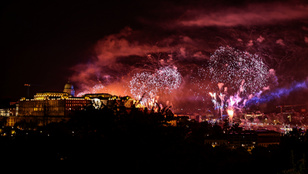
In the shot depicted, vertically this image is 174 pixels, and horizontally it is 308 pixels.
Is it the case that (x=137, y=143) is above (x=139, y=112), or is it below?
below

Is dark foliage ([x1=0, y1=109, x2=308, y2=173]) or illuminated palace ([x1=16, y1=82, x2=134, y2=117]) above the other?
illuminated palace ([x1=16, y1=82, x2=134, y2=117])

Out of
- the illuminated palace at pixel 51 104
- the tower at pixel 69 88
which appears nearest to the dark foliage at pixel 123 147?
the illuminated palace at pixel 51 104

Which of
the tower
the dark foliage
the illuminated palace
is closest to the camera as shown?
Answer: the dark foliage

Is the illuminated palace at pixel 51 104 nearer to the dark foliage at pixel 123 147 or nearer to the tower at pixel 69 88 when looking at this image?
the tower at pixel 69 88

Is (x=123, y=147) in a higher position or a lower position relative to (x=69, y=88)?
lower

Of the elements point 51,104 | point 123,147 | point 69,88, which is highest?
A: point 69,88

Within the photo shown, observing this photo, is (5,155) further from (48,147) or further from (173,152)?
(173,152)

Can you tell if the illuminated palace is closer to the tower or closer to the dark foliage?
the tower

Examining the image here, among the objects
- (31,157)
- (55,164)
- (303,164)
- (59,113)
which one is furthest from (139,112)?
(59,113)

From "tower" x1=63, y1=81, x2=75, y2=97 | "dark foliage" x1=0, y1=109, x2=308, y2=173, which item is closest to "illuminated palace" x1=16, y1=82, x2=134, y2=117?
"tower" x1=63, y1=81, x2=75, y2=97

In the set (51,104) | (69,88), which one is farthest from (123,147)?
(69,88)

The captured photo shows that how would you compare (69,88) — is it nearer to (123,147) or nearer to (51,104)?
(51,104)
